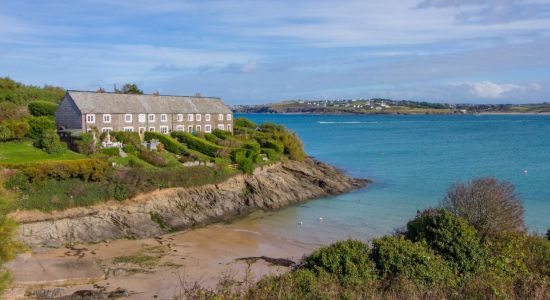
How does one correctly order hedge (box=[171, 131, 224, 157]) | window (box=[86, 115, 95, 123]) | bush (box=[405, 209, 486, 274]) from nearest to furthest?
bush (box=[405, 209, 486, 274]) < window (box=[86, 115, 95, 123]) < hedge (box=[171, 131, 224, 157])

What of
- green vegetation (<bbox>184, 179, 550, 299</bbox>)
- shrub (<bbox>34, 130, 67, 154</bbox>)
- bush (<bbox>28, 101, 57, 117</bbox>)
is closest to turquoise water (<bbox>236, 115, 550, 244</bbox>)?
green vegetation (<bbox>184, 179, 550, 299</bbox>)

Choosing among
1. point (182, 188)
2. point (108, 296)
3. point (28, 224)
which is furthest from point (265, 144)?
point (108, 296)

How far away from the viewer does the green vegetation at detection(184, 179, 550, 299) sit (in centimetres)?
1411

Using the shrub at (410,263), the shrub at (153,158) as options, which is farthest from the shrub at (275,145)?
the shrub at (410,263)

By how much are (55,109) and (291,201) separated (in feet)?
88.0

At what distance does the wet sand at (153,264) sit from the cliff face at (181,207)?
140cm

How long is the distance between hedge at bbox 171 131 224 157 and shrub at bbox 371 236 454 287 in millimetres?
28702

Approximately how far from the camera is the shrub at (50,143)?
38.8 meters

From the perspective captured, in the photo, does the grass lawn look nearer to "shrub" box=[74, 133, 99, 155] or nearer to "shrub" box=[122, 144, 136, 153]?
"shrub" box=[74, 133, 99, 155]

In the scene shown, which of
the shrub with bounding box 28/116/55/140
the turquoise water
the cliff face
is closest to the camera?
the cliff face

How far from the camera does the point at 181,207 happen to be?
3619 cm

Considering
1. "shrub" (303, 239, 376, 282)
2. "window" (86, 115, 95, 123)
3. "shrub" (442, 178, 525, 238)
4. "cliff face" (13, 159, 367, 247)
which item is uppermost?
"window" (86, 115, 95, 123)

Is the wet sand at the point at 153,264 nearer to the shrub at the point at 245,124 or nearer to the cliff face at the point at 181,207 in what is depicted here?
the cliff face at the point at 181,207

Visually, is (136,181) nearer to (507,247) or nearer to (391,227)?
(391,227)
